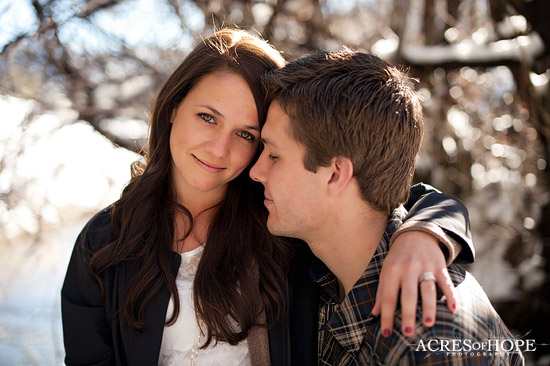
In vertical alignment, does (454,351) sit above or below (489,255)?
below

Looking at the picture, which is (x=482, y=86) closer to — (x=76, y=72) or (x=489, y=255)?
(x=489, y=255)

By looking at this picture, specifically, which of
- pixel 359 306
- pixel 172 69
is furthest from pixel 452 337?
pixel 172 69

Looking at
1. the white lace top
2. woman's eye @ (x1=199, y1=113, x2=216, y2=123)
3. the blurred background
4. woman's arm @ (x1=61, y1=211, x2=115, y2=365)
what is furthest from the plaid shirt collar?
the blurred background

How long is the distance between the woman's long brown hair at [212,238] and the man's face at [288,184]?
0.48 feet

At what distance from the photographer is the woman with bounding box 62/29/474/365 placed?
Answer: 1948 millimetres

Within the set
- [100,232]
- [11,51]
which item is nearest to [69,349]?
[100,232]

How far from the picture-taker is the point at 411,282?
1.39 metres

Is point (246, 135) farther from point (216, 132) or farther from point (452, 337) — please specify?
point (452, 337)

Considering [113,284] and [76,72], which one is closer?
[113,284]

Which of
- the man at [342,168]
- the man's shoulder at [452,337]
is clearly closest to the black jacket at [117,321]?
the man at [342,168]

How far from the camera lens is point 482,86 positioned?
4.71 meters

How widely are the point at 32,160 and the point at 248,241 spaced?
5.91ft

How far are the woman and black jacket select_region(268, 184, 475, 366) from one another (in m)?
0.03

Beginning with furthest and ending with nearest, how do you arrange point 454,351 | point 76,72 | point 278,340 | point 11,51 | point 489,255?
point 489,255 → point 76,72 → point 11,51 → point 278,340 → point 454,351
